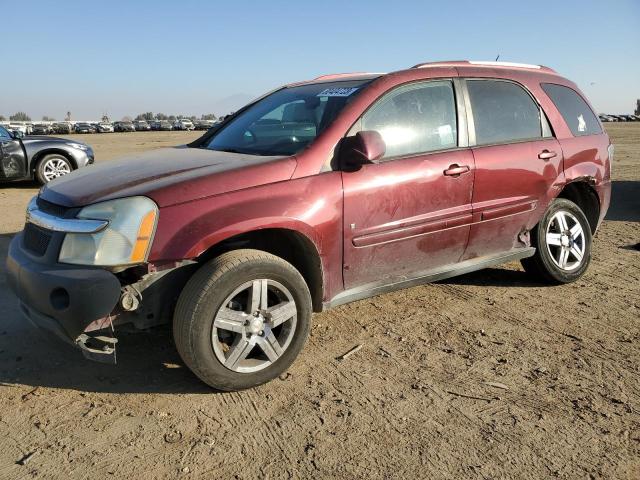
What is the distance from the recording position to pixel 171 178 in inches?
117

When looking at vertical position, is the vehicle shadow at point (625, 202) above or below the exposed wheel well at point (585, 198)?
below

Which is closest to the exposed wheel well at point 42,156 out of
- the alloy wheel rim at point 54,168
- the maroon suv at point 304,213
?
the alloy wheel rim at point 54,168

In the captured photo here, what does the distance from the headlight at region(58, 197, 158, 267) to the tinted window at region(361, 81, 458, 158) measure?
1504mm

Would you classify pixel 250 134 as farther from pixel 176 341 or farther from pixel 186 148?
pixel 176 341

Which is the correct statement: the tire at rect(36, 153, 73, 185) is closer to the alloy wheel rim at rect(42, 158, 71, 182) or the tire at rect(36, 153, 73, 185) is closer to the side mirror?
the alloy wheel rim at rect(42, 158, 71, 182)

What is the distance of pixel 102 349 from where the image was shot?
279 centimetres

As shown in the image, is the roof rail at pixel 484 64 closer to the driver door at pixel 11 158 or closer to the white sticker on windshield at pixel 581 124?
the white sticker on windshield at pixel 581 124

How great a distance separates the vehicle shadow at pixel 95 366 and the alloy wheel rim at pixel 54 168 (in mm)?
7509

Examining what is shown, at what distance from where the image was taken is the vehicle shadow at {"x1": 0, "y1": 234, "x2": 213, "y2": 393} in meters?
3.05

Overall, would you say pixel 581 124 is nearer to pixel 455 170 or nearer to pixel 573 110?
pixel 573 110

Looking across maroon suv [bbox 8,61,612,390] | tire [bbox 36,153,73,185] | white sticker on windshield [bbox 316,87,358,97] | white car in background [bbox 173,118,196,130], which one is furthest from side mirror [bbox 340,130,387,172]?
white car in background [bbox 173,118,196,130]

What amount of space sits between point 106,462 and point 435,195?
8.25 feet

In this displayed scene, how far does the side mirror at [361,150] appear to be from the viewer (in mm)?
3191

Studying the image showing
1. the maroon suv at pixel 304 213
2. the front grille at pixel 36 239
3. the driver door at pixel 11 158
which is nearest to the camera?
the maroon suv at pixel 304 213
